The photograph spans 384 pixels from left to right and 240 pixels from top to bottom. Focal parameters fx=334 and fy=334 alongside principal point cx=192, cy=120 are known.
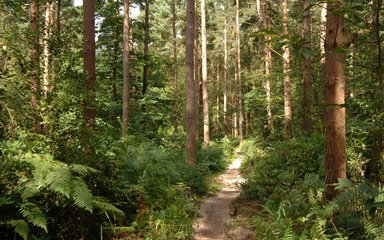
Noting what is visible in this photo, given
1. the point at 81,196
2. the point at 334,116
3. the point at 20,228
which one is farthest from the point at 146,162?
the point at 334,116

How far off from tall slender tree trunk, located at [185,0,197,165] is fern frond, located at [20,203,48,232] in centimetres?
765

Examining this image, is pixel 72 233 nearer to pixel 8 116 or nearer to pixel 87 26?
pixel 8 116

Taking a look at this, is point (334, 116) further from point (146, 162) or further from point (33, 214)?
point (33, 214)

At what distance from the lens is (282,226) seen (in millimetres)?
5734

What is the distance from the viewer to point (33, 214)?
4.16m

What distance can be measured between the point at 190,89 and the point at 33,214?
8285mm

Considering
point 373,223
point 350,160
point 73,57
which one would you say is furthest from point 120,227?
point 350,160

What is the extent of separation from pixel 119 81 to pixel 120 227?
14574mm

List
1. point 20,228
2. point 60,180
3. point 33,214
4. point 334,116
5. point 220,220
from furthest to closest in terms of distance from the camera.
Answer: point 220,220, point 334,116, point 60,180, point 33,214, point 20,228

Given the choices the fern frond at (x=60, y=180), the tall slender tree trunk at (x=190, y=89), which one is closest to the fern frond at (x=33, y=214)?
the fern frond at (x=60, y=180)

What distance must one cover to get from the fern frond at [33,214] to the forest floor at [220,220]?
323cm

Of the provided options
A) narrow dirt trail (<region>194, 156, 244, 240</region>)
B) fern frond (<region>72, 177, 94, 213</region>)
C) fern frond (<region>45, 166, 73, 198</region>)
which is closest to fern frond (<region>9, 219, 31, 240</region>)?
fern frond (<region>45, 166, 73, 198</region>)

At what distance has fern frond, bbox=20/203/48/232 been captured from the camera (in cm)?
406

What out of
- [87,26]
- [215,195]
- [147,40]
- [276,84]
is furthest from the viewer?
[147,40]
